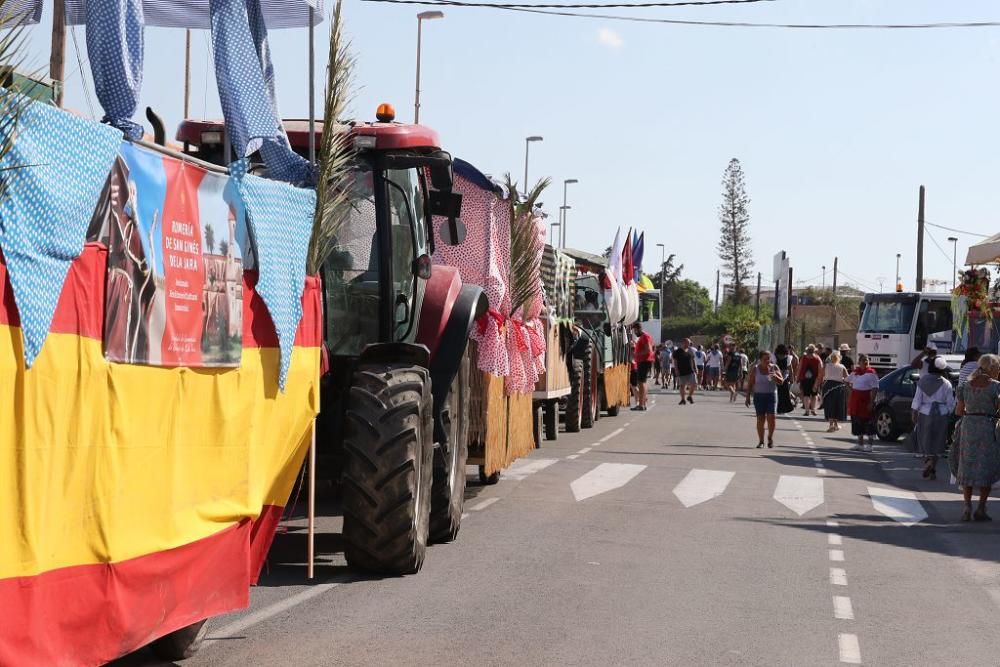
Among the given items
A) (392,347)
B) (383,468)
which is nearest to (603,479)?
(392,347)

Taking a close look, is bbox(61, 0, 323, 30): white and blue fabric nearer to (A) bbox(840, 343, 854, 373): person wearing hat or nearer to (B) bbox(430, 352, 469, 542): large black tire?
(B) bbox(430, 352, 469, 542): large black tire

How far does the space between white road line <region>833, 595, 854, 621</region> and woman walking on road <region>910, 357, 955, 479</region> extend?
11.3 meters

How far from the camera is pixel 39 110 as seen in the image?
521 cm

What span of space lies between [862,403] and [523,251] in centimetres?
1306

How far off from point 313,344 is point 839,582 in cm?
464

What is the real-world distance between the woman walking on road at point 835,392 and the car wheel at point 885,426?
305 cm

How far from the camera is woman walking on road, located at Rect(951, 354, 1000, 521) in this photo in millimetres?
15930

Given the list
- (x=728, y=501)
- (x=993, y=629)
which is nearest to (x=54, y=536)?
(x=993, y=629)

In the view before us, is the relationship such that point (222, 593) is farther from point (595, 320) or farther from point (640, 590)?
point (595, 320)

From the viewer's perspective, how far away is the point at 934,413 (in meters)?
→ 21.1

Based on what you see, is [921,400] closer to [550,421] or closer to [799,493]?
[799,493]

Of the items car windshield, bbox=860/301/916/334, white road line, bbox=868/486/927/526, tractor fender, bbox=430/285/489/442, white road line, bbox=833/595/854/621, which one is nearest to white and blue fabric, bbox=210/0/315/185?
tractor fender, bbox=430/285/489/442

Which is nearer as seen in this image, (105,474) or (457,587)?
(105,474)

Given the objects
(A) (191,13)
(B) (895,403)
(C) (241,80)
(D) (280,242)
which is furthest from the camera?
(B) (895,403)
